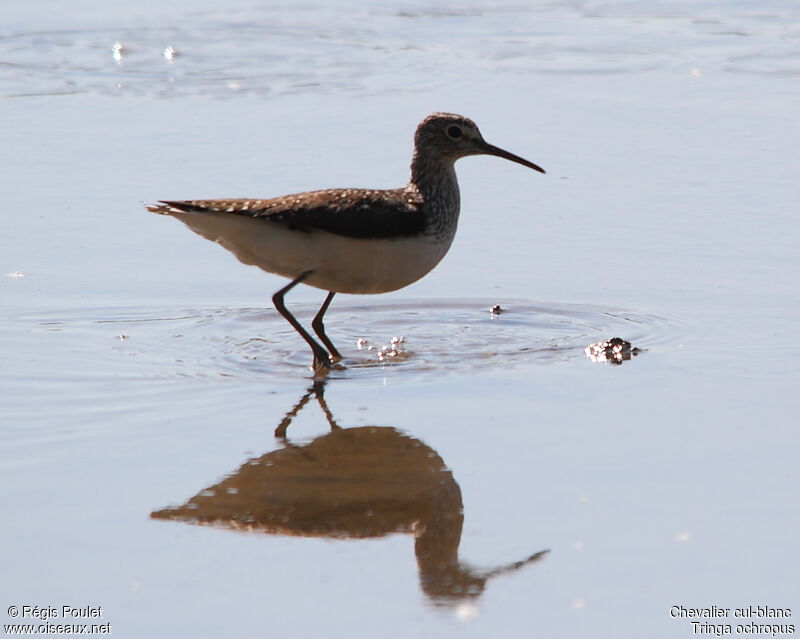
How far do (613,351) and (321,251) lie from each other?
1561 mm

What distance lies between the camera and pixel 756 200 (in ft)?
30.6

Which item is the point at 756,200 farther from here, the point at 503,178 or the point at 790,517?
the point at 790,517

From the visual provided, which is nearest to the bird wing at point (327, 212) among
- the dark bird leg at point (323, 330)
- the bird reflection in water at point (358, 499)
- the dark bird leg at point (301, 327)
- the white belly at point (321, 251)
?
the white belly at point (321, 251)

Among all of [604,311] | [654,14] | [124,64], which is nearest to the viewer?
[604,311]

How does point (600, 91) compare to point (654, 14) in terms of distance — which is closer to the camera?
point (600, 91)

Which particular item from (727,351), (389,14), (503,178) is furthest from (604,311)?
(389,14)

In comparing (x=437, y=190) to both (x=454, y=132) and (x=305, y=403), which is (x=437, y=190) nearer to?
(x=454, y=132)

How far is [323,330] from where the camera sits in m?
7.67

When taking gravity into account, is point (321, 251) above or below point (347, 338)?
above

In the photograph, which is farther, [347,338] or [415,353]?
[347,338]

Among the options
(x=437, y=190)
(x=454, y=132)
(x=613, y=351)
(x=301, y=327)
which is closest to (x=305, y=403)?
(x=301, y=327)

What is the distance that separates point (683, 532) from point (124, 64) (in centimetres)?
984

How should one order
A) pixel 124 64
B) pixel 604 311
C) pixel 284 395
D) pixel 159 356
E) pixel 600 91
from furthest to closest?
pixel 124 64, pixel 600 91, pixel 604 311, pixel 159 356, pixel 284 395

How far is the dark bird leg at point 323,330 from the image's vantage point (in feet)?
24.5
